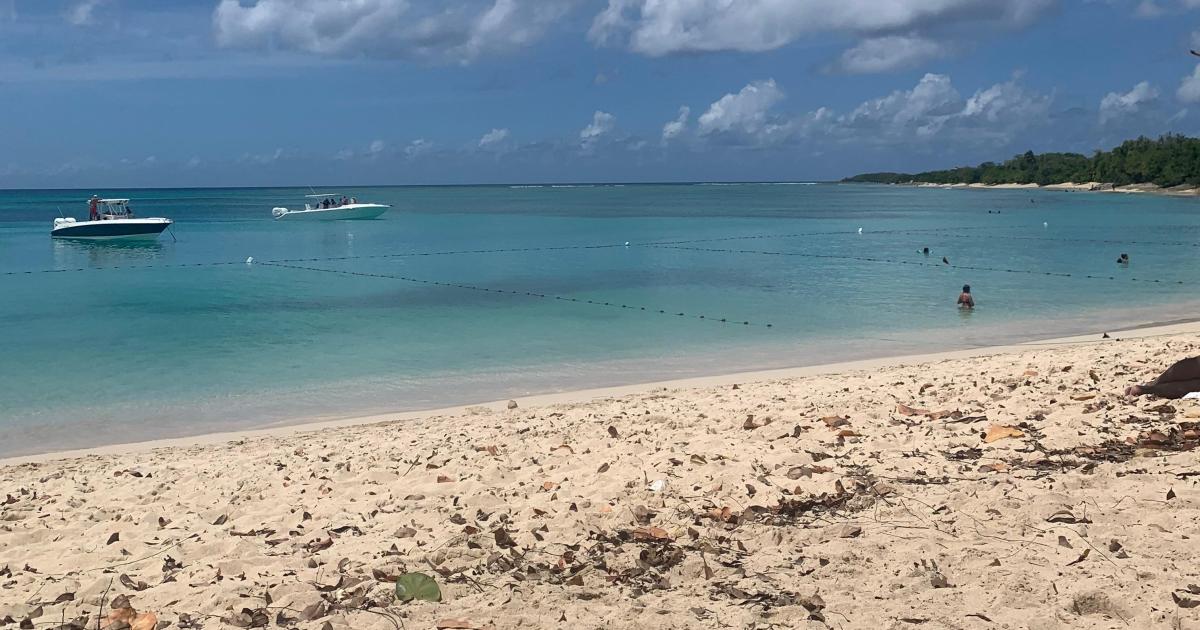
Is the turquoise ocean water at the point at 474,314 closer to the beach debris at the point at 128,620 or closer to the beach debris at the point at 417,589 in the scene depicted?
the beach debris at the point at 128,620

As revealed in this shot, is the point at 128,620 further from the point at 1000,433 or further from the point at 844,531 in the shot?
the point at 1000,433

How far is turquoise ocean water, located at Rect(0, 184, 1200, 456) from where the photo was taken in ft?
44.1

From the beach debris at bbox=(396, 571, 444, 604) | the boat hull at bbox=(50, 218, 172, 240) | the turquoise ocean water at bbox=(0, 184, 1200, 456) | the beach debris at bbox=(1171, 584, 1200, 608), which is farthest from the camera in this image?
the boat hull at bbox=(50, 218, 172, 240)

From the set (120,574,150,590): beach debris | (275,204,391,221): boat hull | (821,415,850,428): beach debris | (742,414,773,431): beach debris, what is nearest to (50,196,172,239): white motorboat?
(275,204,391,221): boat hull

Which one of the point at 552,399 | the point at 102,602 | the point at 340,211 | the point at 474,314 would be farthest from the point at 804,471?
the point at 340,211

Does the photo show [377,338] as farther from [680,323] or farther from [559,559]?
[559,559]

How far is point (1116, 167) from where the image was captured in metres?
128

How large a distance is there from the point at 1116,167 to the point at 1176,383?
448 ft

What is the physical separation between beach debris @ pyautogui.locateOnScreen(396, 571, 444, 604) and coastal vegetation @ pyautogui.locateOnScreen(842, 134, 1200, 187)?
394 feet

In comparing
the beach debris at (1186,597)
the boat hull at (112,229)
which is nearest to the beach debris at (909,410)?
the beach debris at (1186,597)

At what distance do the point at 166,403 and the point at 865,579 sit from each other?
10.7 m

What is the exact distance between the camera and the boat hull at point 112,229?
45469 mm

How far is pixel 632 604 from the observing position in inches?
183

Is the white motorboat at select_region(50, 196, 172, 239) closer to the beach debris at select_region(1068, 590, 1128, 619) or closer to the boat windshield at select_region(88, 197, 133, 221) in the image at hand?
the boat windshield at select_region(88, 197, 133, 221)
